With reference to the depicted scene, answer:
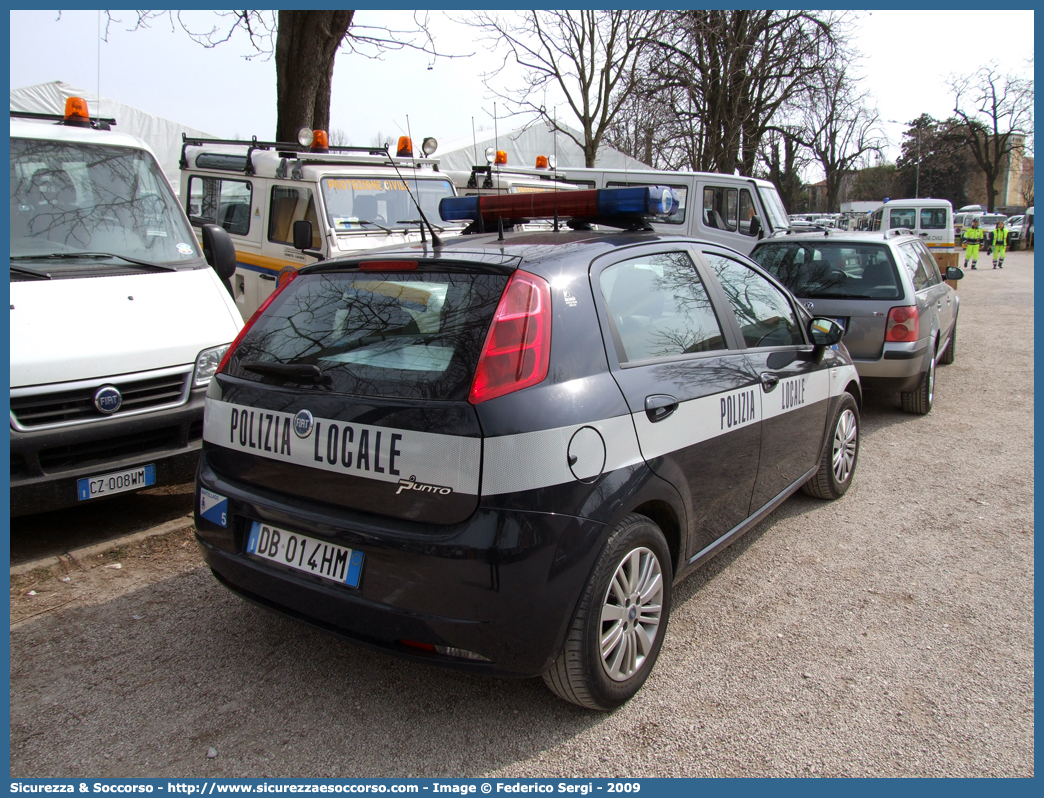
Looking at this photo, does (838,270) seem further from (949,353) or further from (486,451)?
(486,451)

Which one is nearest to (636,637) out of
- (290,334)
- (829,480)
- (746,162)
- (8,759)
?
(290,334)

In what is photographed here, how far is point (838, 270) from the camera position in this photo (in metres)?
7.04

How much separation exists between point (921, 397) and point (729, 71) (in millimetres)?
15469

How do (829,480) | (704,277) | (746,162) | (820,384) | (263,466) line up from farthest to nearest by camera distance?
(746,162) → (829,480) → (820,384) → (704,277) → (263,466)

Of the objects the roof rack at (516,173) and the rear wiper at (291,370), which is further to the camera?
the roof rack at (516,173)

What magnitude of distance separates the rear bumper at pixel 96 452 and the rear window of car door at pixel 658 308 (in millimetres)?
2748

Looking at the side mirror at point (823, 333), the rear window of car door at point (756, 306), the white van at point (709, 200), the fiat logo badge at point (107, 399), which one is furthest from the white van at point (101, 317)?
the white van at point (709, 200)

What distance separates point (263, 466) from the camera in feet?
9.18

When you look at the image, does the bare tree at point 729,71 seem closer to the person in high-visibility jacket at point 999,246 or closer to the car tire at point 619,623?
the person in high-visibility jacket at point 999,246

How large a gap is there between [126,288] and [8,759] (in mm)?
2915

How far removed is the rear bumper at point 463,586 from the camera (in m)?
2.35

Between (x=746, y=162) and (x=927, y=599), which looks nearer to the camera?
(x=927, y=599)

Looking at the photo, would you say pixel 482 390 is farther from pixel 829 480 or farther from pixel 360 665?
pixel 829 480

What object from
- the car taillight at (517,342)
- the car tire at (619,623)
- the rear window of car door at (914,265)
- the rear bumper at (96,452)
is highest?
the rear window of car door at (914,265)
